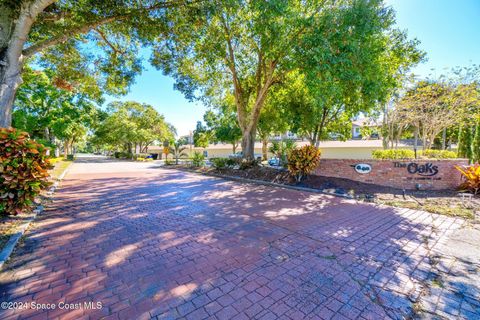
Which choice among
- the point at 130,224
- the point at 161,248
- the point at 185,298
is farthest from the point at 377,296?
the point at 130,224

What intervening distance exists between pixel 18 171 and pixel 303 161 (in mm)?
9482

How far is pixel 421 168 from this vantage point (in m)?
8.82

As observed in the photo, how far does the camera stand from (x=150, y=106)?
4028 cm

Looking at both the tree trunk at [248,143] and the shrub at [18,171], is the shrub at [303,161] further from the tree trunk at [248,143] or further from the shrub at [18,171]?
the shrub at [18,171]

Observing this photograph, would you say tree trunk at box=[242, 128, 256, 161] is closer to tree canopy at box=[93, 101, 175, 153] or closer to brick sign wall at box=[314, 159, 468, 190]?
brick sign wall at box=[314, 159, 468, 190]

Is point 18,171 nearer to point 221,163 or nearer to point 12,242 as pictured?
point 12,242

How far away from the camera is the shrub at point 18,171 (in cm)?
436

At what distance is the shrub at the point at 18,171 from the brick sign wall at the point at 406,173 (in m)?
10.9

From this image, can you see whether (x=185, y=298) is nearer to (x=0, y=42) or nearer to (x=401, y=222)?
(x=401, y=222)

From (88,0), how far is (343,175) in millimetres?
11580

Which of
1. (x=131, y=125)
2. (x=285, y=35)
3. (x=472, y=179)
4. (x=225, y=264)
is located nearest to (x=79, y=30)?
(x=285, y=35)

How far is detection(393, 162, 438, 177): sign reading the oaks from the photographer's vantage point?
28.6ft

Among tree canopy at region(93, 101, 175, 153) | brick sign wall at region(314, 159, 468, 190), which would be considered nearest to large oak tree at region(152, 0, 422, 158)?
brick sign wall at region(314, 159, 468, 190)

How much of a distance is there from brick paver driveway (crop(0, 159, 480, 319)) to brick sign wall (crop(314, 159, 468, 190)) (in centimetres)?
361
